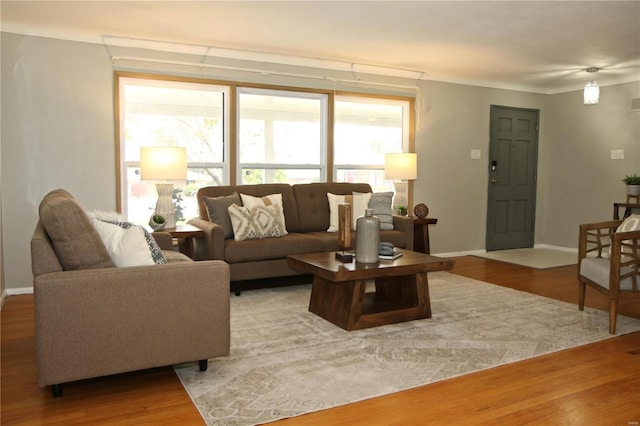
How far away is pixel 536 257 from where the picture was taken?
666 centimetres

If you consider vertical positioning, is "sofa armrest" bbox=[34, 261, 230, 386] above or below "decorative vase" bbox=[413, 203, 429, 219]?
below

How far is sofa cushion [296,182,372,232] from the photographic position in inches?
206

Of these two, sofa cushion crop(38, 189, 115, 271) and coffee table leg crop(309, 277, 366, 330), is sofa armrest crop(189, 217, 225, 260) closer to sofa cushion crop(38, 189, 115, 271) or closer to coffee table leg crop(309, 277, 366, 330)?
coffee table leg crop(309, 277, 366, 330)

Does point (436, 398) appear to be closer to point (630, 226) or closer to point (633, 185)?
point (630, 226)

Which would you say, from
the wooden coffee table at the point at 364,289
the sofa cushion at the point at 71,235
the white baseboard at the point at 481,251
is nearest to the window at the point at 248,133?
the white baseboard at the point at 481,251

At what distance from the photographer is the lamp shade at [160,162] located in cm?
448

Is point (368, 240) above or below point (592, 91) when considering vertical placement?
below

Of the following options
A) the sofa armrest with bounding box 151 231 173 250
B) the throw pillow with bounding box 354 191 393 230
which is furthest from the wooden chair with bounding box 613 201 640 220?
the sofa armrest with bounding box 151 231 173 250

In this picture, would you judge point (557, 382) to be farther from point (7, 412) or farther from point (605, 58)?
point (605, 58)

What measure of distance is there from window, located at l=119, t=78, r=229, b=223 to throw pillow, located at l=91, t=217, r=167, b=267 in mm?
2362

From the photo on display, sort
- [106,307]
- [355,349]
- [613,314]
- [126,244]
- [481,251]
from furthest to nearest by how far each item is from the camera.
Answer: [481,251]
[613,314]
[355,349]
[126,244]
[106,307]

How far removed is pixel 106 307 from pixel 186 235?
202 cm

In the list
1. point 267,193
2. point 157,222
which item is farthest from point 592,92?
point 157,222

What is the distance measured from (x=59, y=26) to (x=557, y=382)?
4597 millimetres
